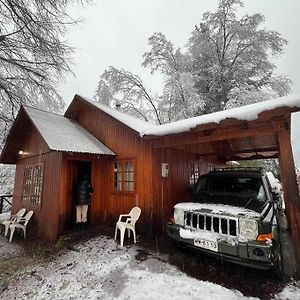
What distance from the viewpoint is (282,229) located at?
7.02 m

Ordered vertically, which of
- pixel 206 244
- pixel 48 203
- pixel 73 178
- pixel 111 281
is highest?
pixel 73 178

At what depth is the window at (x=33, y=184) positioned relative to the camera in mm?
7465

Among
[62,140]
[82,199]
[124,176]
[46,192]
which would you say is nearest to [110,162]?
[124,176]

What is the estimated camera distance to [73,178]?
25.4 ft

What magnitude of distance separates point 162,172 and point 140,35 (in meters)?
15.4

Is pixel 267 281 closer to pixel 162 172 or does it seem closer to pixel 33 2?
pixel 162 172

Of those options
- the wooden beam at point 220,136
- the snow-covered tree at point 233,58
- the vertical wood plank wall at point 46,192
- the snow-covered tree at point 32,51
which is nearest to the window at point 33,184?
the vertical wood plank wall at point 46,192

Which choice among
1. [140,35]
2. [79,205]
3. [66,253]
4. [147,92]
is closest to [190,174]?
[79,205]

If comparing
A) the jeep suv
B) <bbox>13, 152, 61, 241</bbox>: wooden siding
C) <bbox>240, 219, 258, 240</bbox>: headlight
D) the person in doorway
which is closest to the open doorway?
the person in doorway

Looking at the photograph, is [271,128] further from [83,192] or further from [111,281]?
[83,192]

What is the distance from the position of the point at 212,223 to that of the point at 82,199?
515cm

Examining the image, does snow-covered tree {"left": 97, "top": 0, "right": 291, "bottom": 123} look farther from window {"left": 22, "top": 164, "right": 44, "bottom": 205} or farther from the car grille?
the car grille

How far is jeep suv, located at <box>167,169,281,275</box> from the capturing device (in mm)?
3373

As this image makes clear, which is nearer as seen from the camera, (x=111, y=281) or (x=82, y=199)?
(x=111, y=281)
